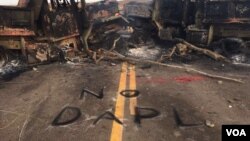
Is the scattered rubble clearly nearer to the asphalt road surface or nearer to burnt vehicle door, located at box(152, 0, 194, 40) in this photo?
burnt vehicle door, located at box(152, 0, 194, 40)

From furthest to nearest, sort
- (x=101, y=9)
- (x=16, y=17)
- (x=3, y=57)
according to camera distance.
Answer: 1. (x=101, y=9)
2. (x=16, y=17)
3. (x=3, y=57)

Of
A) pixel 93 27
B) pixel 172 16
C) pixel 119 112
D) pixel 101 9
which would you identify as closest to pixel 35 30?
pixel 93 27

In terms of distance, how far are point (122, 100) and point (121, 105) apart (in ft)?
1.05

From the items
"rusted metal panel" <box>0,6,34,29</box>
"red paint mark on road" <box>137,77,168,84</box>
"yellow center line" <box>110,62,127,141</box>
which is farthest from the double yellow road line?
"rusted metal panel" <box>0,6,34,29</box>

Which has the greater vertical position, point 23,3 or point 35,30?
point 23,3

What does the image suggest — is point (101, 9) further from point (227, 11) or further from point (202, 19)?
point (227, 11)

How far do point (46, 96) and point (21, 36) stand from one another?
12.7ft

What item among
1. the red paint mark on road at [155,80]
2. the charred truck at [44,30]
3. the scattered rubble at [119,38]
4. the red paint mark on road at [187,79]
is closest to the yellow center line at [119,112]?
the red paint mark on road at [155,80]

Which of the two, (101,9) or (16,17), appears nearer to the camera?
(16,17)

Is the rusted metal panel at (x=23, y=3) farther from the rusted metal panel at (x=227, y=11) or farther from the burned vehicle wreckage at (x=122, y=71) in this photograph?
the rusted metal panel at (x=227, y=11)

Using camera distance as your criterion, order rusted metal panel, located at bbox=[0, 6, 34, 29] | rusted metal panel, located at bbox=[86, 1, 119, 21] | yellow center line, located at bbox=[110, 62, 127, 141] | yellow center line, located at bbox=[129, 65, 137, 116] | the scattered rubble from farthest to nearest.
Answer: rusted metal panel, located at bbox=[86, 1, 119, 21]
the scattered rubble
rusted metal panel, located at bbox=[0, 6, 34, 29]
yellow center line, located at bbox=[129, 65, 137, 116]
yellow center line, located at bbox=[110, 62, 127, 141]

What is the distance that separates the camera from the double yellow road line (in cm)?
534

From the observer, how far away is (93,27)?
13109mm

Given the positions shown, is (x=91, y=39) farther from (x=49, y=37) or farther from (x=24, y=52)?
(x=24, y=52)
